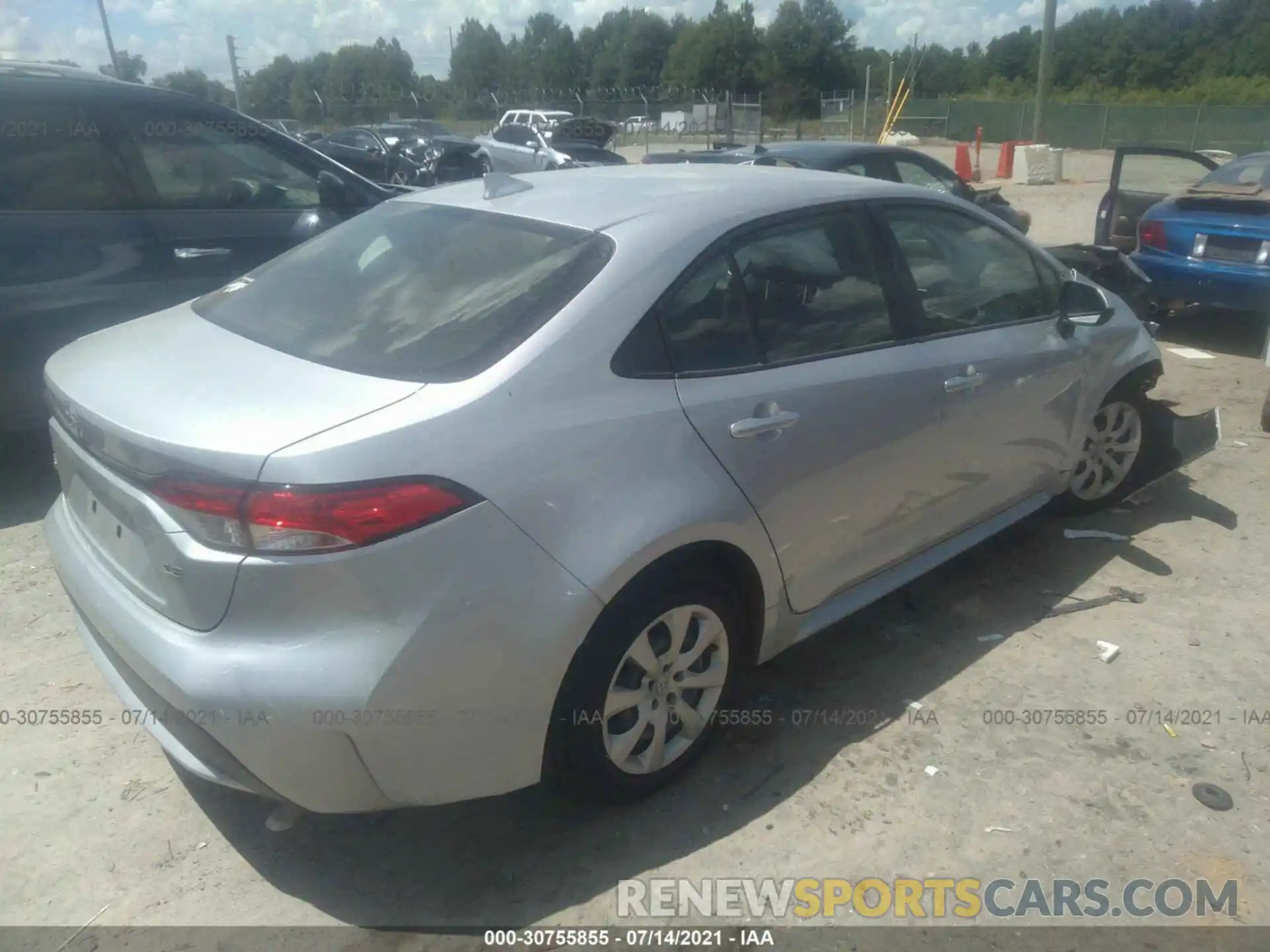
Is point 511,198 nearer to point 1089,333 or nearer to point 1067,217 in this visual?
point 1089,333

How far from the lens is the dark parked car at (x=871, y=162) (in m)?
8.83

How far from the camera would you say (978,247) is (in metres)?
3.75

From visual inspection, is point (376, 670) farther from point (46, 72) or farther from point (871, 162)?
point (871, 162)

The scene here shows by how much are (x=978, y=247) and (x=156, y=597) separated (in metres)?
3.04

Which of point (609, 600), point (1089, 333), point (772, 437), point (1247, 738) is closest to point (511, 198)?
point (772, 437)

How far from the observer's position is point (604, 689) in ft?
8.17

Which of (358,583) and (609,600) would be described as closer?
(358,583)

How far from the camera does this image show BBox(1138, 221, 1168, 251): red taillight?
7.86m

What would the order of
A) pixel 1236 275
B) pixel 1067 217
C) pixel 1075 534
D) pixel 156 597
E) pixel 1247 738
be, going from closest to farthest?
pixel 156 597
pixel 1247 738
pixel 1075 534
pixel 1236 275
pixel 1067 217

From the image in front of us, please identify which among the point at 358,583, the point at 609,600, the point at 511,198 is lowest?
the point at 609,600

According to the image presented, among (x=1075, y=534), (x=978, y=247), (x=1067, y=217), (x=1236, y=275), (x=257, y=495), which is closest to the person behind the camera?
(x=257, y=495)

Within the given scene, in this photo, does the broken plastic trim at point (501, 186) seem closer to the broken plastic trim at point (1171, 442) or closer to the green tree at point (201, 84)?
the broken plastic trim at point (1171, 442)

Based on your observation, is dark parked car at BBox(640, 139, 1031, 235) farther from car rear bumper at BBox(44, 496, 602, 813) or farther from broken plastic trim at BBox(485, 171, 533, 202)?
car rear bumper at BBox(44, 496, 602, 813)

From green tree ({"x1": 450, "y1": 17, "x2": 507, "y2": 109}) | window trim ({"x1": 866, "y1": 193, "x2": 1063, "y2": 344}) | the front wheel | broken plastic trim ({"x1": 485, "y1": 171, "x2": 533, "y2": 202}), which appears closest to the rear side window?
broken plastic trim ({"x1": 485, "y1": 171, "x2": 533, "y2": 202})
